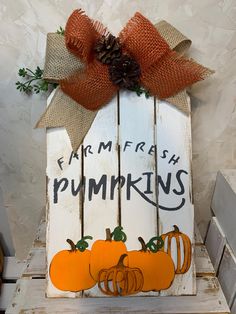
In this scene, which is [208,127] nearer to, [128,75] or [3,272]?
[128,75]

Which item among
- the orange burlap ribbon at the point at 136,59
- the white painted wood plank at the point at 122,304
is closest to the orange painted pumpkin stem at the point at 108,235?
the white painted wood plank at the point at 122,304

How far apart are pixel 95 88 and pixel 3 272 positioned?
573mm

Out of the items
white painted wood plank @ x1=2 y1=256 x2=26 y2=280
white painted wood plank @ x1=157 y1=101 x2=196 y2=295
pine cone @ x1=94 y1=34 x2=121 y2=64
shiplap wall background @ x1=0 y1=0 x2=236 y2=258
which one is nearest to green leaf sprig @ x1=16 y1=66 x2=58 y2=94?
shiplap wall background @ x1=0 y1=0 x2=236 y2=258

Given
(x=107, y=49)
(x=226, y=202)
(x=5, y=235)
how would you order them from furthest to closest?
(x=5, y=235), (x=226, y=202), (x=107, y=49)

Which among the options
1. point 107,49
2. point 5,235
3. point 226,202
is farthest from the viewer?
point 5,235

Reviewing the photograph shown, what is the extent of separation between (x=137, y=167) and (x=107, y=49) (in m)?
0.22

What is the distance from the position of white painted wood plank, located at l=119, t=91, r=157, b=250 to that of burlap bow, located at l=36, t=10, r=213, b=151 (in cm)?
4

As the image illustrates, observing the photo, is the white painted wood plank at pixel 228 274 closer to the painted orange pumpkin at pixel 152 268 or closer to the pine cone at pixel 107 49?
the painted orange pumpkin at pixel 152 268

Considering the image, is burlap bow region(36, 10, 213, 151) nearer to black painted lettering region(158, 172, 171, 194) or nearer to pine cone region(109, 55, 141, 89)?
pine cone region(109, 55, 141, 89)

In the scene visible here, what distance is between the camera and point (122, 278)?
64cm

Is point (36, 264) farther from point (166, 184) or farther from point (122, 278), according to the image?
point (166, 184)

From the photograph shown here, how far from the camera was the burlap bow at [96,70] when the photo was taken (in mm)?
632

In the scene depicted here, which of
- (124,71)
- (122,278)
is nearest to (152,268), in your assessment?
(122,278)

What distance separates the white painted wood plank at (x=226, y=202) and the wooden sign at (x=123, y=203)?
112 millimetres
